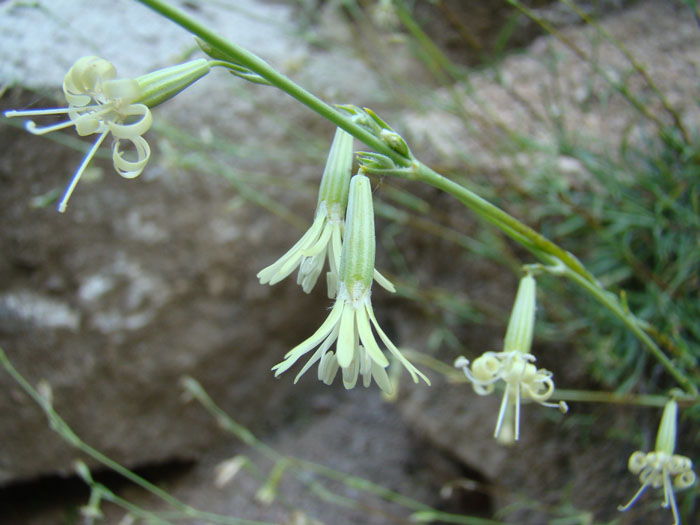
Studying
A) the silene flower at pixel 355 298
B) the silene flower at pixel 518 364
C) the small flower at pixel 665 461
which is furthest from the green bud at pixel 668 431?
the silene flower at pixel 355 298

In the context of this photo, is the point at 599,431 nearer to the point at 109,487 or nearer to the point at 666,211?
the point at 666,211

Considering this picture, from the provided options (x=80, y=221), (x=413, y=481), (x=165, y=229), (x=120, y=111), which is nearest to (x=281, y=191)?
(x=165, y=229)

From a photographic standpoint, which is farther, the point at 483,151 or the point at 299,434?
the point at 299,434

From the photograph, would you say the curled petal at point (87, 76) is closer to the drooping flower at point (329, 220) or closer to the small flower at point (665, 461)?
the drooping flower at point (329, 220)

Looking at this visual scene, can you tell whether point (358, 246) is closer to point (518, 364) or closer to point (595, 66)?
point (518, 364)

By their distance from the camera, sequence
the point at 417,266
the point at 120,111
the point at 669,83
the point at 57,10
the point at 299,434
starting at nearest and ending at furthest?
the point at 120,111 < the point at 669,83 < the point at 57,10 < the point at 417,266 < the point at 299,434

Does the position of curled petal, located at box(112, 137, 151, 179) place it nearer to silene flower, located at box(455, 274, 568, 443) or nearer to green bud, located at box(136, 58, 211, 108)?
green bud, located at box(136, 58, 211, 108)
